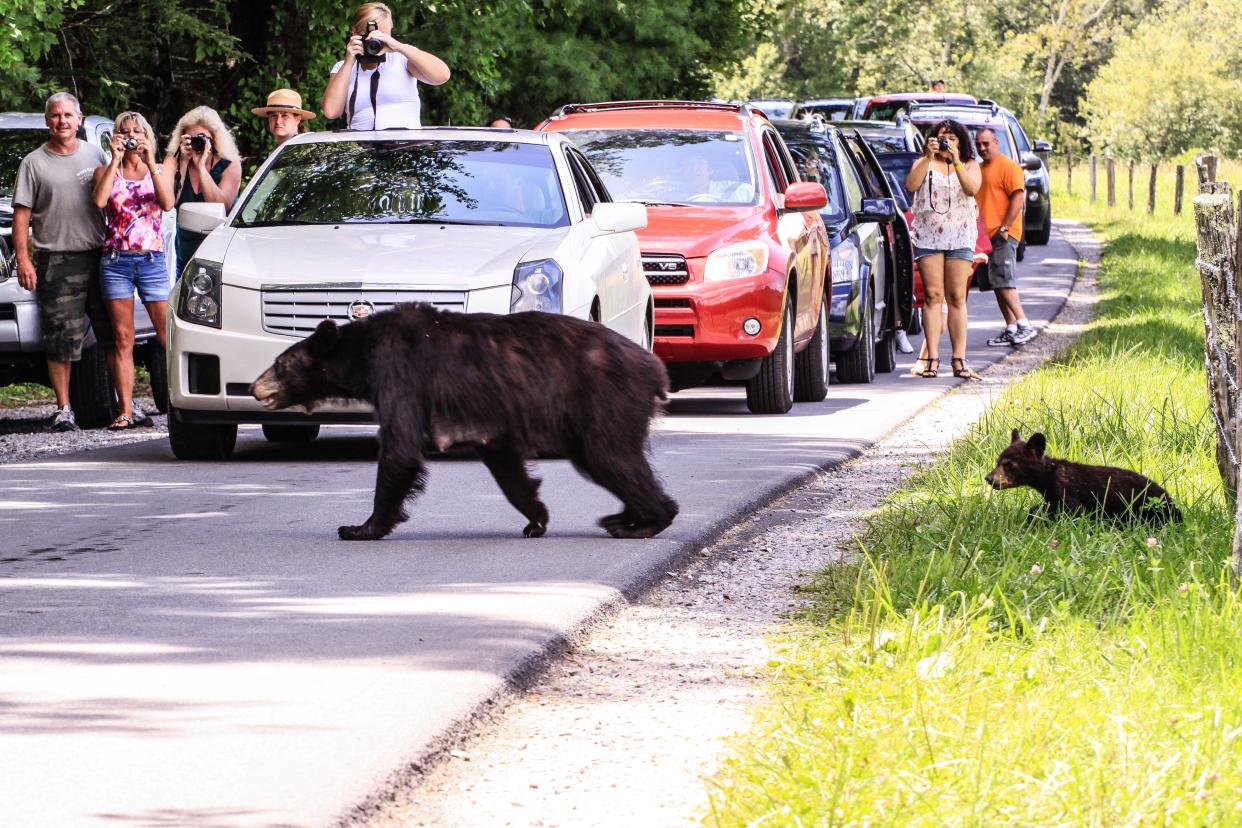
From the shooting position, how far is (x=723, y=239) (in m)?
14.0

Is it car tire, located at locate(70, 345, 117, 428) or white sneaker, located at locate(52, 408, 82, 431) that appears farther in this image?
car tire, located at locate(70, 345, 117, 428)

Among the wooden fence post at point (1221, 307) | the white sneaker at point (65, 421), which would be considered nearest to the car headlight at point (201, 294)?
the white sneaker at point (65, 421)

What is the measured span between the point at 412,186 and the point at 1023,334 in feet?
30.8

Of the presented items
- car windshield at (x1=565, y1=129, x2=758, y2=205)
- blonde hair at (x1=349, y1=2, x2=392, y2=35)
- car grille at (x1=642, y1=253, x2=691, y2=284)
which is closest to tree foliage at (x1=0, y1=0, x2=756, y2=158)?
blonde hair at (x1=349, y1=2, x2=392, y2=35)

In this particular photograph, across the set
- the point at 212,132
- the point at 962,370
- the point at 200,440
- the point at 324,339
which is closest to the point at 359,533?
the point at 324,339

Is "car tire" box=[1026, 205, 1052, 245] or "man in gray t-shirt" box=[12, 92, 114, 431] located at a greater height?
"man in gray t-shirt" box=[12, 92, 114, 431]

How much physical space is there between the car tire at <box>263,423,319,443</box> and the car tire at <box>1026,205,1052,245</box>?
2435 centimetres

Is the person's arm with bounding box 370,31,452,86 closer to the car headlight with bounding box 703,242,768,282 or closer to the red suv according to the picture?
the red suv

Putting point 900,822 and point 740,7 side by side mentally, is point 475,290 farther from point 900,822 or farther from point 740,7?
point 740,7

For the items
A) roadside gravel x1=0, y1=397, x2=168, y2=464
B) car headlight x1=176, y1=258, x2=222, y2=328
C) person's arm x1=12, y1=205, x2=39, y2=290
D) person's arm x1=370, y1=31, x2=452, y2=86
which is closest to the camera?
car headlight x1=176, y1=258, x2=222, y2=328

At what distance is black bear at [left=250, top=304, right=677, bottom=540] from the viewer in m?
8.24

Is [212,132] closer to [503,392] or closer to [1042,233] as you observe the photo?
[503,392]

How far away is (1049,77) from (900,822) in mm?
86734

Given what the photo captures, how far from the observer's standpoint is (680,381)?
49.8 feet
